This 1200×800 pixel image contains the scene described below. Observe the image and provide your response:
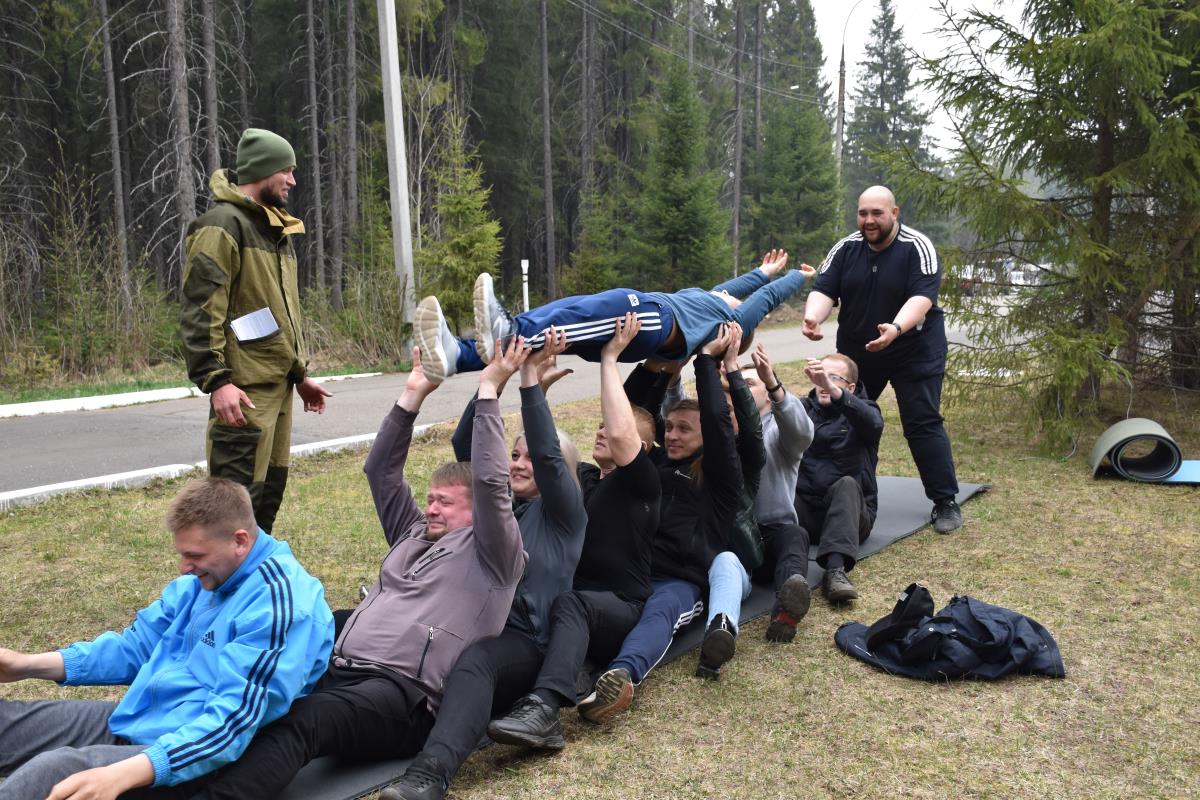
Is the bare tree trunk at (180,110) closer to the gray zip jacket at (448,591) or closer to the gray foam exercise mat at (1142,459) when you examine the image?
the gray foam exercise mat at (1142,459)

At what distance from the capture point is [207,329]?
3.76 meters

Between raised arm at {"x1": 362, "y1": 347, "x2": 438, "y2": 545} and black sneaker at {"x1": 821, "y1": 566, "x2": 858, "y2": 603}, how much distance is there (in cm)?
199

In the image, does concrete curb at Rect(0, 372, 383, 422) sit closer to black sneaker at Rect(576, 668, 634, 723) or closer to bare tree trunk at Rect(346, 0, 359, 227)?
black sneaker at Rect(576, 668, 634, 723)

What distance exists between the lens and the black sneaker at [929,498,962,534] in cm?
581

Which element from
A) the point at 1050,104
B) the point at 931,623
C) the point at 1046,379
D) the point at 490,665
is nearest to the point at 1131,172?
the point at 1050,104

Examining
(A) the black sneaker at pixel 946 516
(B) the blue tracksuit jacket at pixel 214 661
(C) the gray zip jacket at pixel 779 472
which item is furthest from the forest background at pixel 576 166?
(B) the blue tracksuit jacket at pixel 214 661

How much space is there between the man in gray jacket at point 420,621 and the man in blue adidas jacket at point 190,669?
0.13 m

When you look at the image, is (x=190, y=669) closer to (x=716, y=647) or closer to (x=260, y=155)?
(x=716, y=647)

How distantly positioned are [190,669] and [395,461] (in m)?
1.22

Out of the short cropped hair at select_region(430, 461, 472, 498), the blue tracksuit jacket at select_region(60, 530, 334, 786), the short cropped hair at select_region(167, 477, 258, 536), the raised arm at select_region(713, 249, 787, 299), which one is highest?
the raised arm at select_region(713, 249, 787, 299)

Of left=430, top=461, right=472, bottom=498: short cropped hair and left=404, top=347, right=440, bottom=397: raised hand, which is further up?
left=404, top=347, right=440, bottom=397: raised hand

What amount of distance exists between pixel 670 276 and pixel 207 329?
2141 centimetres

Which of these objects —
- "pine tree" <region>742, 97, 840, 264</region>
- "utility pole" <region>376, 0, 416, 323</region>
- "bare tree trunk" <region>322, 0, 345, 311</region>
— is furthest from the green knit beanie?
"pine tree" <region>742, 97, 840, 264</region>

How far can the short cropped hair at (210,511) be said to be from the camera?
2.58 metres
